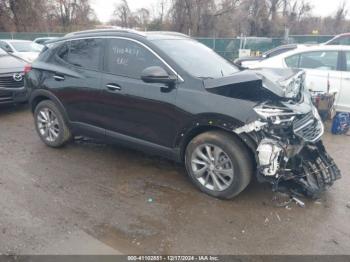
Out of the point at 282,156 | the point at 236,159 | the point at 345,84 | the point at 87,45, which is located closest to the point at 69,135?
the point at 87,45

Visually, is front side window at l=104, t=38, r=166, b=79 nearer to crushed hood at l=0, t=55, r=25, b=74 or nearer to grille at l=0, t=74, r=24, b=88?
grille at l=0, t=74, r=24, b=88

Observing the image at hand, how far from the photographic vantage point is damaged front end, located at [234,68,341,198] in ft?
A: 10.3

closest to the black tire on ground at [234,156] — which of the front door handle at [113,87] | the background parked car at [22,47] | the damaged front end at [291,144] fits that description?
the damaged front end at [291,144]

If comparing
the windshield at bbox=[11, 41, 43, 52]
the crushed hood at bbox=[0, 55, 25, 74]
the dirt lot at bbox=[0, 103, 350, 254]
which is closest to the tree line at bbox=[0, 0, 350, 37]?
the windshield at bbox=[11, 41, 43, 52]

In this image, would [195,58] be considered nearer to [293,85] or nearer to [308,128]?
[293,85]

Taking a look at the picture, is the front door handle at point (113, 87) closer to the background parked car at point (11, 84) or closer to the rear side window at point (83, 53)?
the rear side window at point (83, 53)

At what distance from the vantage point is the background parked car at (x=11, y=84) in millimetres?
6738

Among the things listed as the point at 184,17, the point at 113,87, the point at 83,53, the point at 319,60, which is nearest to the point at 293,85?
the point at 113,87

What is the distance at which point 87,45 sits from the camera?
4.43m

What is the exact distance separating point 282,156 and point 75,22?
132ft

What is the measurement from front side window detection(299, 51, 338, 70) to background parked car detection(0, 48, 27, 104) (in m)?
6.02

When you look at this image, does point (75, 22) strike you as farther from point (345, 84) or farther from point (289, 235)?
point (289, 235)

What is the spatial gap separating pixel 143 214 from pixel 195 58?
2043mm

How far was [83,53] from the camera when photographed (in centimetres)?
446
